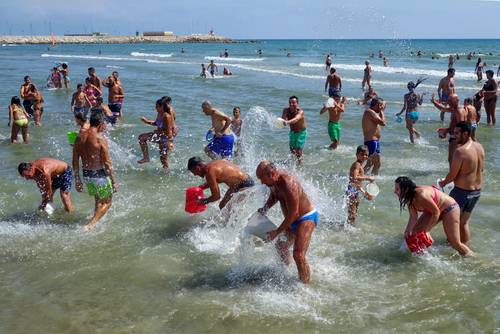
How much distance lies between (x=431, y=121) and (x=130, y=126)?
9390 millimetres

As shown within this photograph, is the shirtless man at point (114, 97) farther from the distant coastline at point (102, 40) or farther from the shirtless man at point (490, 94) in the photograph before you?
the distant coastline at point (102, 40)

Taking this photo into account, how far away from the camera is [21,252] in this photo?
629 cm

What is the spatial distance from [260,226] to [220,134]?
4.49 metres

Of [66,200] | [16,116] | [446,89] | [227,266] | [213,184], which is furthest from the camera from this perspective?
[446,89]

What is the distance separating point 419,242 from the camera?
5.84 meters

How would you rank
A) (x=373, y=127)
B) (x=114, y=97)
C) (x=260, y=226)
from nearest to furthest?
(x=260, y=226), (x=373, y=127), (x=114, y=97)

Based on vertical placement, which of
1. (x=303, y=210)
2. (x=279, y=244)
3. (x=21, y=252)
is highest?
(x=303, y=210)

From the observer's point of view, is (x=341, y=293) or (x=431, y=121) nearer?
(x=341, y=293)

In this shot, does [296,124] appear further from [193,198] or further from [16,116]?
[16,116]

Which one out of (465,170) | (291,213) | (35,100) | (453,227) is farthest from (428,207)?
(35,100)

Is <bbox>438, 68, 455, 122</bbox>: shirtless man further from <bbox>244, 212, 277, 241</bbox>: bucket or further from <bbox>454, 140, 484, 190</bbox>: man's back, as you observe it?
<bbox>244, 212, 277, 241</bbox>: bucket

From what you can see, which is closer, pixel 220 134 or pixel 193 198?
pixel 193 198

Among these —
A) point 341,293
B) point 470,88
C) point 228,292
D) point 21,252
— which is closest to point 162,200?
point 21,252

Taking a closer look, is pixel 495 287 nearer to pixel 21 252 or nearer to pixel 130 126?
pixel 21 252
